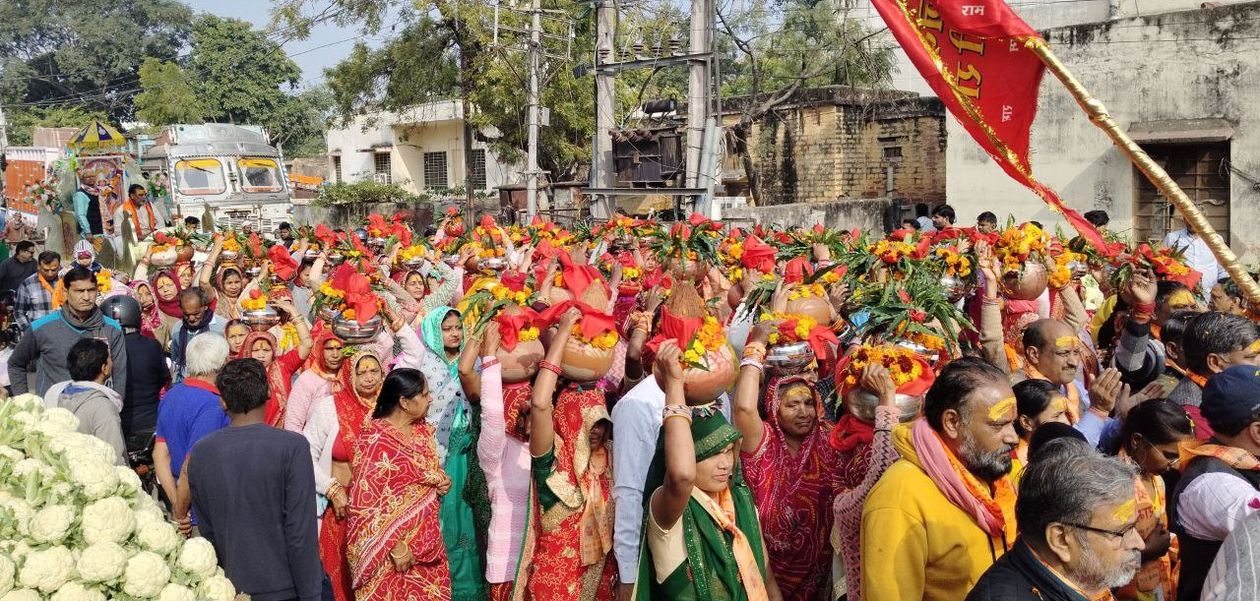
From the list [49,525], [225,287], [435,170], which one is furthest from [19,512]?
[435,170]

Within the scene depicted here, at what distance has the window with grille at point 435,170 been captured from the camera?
42.9 m

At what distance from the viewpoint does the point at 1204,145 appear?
49.9 ft

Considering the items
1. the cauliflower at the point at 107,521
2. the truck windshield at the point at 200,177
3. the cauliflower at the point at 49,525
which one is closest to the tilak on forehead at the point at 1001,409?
the cauliflower at the point at 107,521

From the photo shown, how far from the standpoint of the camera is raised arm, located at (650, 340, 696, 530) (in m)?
3.40

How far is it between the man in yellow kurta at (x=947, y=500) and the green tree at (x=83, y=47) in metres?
68.0

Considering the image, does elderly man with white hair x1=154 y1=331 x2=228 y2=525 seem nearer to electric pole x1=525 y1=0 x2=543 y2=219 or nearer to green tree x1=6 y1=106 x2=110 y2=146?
electric pole x1=525 y1=0 x2=543 y2=219

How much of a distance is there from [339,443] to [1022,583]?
3489 millimetres

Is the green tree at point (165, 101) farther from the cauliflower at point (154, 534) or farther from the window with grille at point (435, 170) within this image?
the cauliflower at point (154, 534)

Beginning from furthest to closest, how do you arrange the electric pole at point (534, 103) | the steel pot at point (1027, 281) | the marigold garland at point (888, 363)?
1. the electric pole at point (534, 103)
2. the steel pot at point (1027, 281)
3. the marigold garland at point (888, 363)

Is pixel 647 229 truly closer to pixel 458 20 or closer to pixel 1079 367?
pixel 1079 367

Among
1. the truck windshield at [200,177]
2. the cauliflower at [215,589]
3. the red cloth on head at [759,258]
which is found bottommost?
the cauliflower at [215,589]

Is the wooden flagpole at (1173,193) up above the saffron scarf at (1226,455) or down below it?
above

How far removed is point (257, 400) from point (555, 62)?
21292 mm

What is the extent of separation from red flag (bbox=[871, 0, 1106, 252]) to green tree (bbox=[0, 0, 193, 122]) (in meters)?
66.6
